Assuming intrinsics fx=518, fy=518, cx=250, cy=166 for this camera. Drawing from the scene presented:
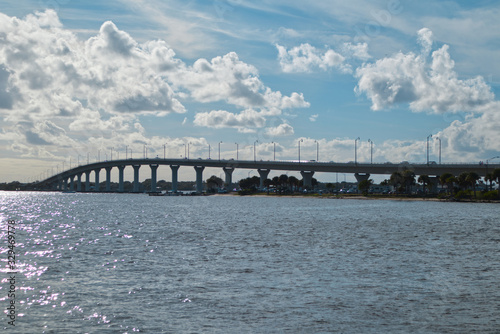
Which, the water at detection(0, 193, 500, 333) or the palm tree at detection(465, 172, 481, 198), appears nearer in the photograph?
the water at detection(0, 193, 500, 333)

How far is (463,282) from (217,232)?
37.8 metres

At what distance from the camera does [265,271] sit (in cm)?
3475

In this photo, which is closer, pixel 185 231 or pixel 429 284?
pixel 429 284

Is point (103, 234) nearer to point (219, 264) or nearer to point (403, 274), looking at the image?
point (219, 264)

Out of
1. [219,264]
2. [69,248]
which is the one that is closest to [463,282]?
[219,264]

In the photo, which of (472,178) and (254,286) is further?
(472,178)

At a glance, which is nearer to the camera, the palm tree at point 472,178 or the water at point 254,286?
the water at point 254,286

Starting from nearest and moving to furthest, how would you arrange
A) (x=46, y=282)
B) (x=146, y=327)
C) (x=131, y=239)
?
(x=146, y=327), (x=46, y=282), (x=131, y=239)

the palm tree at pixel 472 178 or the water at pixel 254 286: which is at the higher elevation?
the palm tree at pixel 472 178

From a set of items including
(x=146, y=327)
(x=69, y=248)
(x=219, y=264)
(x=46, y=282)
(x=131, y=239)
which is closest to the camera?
(x=146, y=327)

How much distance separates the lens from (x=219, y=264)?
37625 millimetres

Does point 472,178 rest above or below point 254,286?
above

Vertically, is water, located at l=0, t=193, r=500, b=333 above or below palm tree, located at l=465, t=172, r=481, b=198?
below

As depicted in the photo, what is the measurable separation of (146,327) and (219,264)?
1625cm
